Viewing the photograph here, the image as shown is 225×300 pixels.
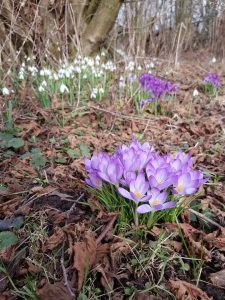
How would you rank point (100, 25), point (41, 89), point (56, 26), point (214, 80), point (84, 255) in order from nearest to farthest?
1. point (84, 255)
2. point (41, 89)
3. point (56, 26)
4. point (214, 80)
5. point (100, 25)

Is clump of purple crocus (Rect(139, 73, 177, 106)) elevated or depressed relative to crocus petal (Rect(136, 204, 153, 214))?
elevated

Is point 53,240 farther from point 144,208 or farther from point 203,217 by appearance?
point 203,217

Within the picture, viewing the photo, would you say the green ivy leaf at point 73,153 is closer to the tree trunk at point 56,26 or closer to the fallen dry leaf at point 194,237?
the fallen dry leaf at point 194,237

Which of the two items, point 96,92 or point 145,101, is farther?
point 96,92

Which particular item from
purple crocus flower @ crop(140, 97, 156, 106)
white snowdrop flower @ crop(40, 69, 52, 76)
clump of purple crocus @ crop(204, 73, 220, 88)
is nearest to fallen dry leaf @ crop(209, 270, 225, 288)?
purple crocus flower @ crop(140, 97, 156, 106)

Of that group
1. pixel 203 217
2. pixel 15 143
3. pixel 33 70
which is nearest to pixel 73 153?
pixel 15 143

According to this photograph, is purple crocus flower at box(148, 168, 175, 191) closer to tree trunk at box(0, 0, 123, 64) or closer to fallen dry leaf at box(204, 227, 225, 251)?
fallen dry leaf at box(204, 227, 225, 251)

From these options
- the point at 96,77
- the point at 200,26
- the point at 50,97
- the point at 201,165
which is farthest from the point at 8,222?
the point at 200,26

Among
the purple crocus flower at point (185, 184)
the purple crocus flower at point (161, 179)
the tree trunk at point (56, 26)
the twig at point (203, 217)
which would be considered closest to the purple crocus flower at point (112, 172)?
the purple crocus flower at point (161, 179)
